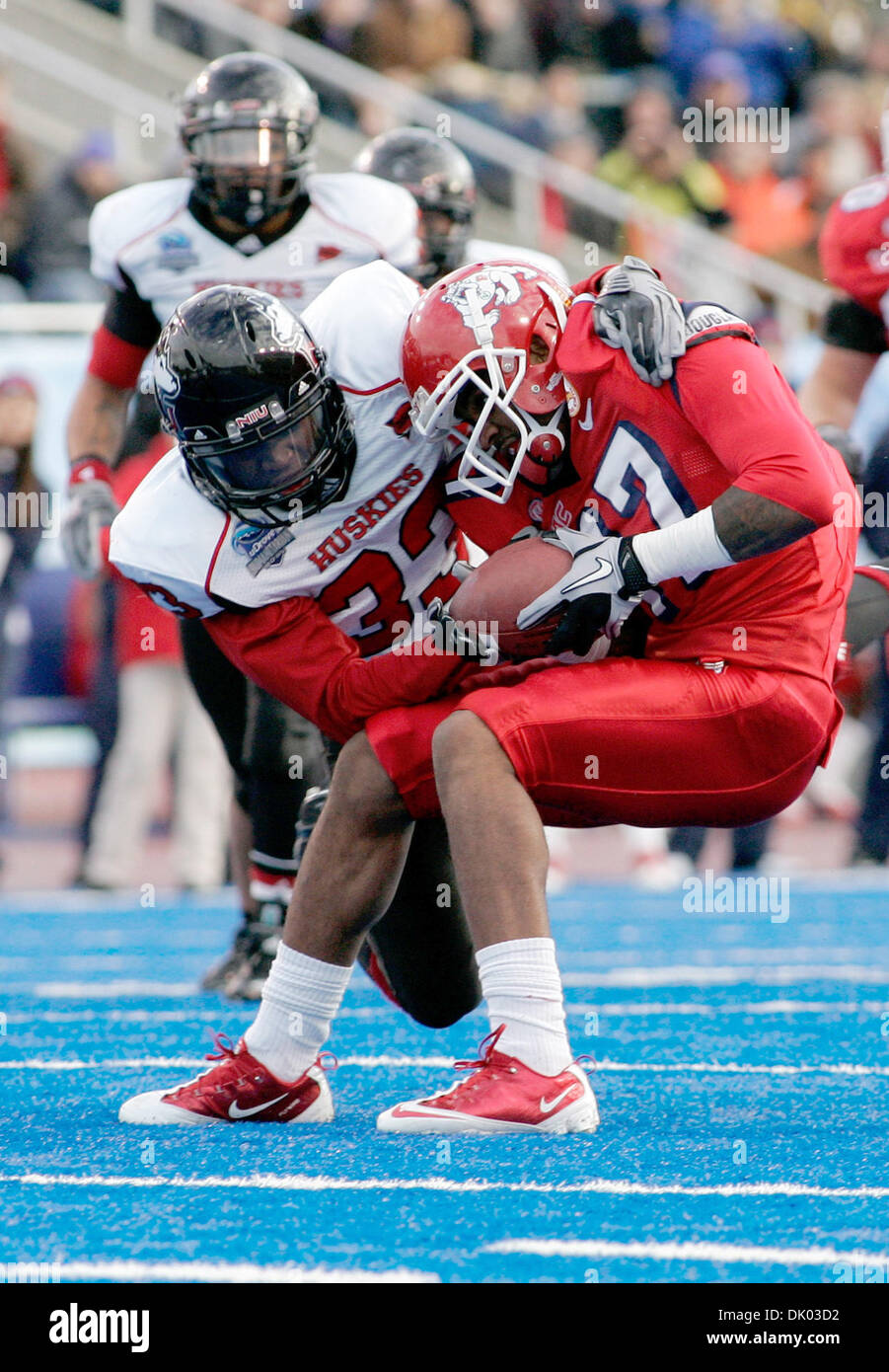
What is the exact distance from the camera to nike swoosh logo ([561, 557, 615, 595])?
2695 mm

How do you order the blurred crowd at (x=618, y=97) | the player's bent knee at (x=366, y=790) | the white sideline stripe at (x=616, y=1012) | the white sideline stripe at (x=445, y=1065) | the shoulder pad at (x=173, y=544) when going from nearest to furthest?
1. the player's bent knee at (x=366, y=790)
2. the shoulder pad at (x=173, y=544)
3. the white sideline stripe at (x=445, y=1065)
4. the white sideline stripe at (x=616, y=1012)
5. the blurred crowd at (x=618, y=97)

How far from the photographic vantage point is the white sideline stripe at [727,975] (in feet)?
15.3

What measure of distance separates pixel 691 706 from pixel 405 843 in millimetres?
493

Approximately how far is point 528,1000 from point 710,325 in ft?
3.26

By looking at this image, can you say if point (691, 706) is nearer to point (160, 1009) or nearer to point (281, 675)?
point (281, 675)

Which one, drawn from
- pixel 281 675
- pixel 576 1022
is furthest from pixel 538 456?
pixel 576 1022

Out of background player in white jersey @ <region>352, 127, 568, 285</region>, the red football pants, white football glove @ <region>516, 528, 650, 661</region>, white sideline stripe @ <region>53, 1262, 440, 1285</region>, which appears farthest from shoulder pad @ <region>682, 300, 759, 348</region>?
background player in white jersey @ <region>352, 127, 568, 285</region>

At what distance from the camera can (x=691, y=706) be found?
9.07ft

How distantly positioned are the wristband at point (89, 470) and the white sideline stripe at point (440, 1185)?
2030mm

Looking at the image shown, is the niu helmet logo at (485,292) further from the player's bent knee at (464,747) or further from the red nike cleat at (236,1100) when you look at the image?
the red nike cleat at (236,1100)

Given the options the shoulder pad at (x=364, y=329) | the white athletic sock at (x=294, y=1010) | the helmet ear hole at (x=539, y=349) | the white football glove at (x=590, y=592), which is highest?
the shoulder pad at (x=364, y=329)

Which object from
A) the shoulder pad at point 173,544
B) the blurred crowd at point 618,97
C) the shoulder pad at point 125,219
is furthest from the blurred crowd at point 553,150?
the shoulder pad at point 173,544

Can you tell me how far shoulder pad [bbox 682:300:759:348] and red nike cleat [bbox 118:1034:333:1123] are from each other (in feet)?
4.10

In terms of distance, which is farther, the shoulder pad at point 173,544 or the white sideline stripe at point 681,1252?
the shoulder pad at point 173,544
